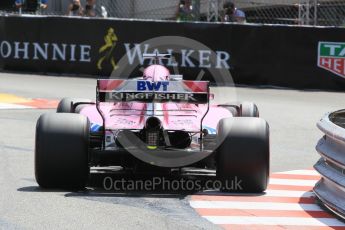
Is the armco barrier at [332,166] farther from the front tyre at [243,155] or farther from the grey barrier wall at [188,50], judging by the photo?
the grey barrier wall at [188,50]

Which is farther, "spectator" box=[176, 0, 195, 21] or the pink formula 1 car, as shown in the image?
"spectator" box=[176, 0, 195, 21]

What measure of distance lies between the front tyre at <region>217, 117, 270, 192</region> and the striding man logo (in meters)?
12.7

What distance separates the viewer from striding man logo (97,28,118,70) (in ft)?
68.5

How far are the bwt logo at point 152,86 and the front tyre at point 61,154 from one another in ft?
3.14

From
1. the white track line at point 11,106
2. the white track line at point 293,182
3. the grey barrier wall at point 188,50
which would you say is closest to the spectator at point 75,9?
the grey barrier wall at point 188,50

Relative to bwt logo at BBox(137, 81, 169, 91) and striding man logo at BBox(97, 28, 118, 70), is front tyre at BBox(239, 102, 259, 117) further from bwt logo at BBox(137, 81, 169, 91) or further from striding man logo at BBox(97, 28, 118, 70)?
striding man logo at BBox(97, 28, 118, 70)

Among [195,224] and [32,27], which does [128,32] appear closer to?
[32,27]

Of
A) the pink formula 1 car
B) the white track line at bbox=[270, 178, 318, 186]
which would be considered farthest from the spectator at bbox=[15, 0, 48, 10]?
the white track line at bbox=[270, 178, 318, 186]

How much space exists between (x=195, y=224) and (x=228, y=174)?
1.34 metres

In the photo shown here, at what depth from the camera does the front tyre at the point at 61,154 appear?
8.23 m

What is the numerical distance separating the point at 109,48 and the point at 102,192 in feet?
41.7

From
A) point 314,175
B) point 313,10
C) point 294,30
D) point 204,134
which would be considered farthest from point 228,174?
point 313,10

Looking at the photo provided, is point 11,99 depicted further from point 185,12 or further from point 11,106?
point 185,12

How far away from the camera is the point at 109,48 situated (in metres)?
20.9
